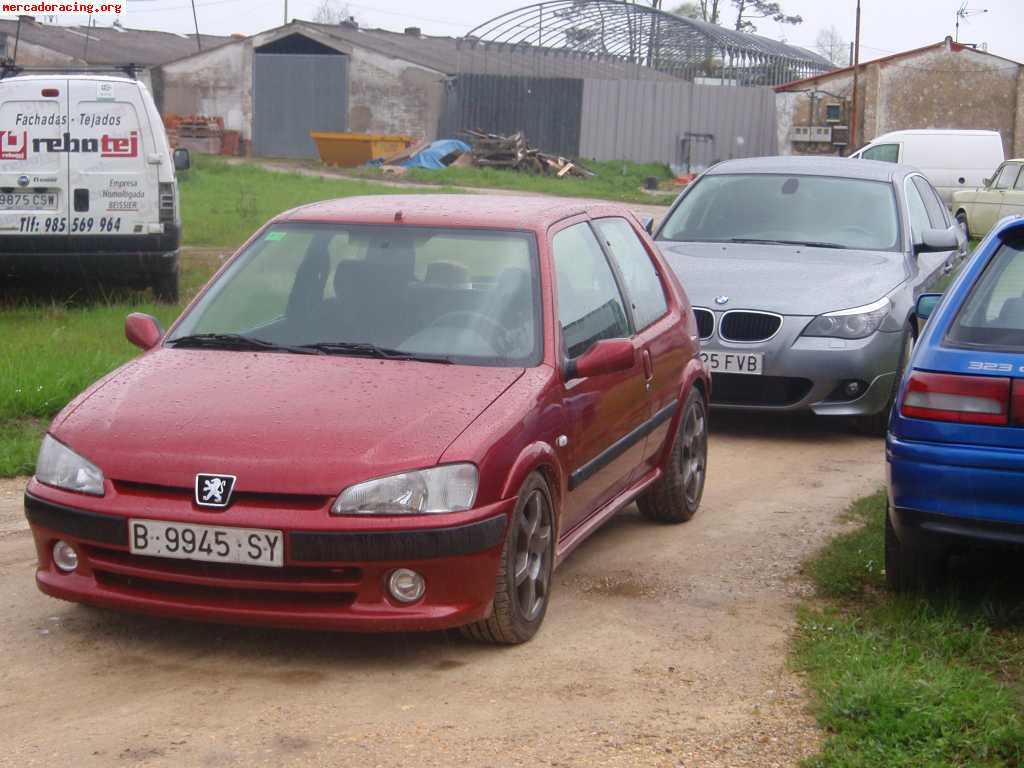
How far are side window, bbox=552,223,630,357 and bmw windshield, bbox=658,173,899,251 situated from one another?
153 inches

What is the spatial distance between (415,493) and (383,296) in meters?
1.25

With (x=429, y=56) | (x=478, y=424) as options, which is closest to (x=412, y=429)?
(x=478, y=424)

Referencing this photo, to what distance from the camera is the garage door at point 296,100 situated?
4731cm

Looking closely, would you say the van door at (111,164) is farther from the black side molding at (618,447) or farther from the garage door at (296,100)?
the garage door at (296,100)

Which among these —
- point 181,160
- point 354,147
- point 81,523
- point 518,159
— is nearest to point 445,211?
point 81,523

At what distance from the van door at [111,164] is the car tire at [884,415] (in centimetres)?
633

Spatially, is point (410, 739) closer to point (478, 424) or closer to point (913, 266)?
point (478, 424)

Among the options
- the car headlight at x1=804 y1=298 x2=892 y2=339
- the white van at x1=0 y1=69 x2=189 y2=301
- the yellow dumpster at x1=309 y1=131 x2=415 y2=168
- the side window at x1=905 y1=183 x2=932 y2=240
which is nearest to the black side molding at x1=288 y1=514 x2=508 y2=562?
the car headlight at x1=804 y1=298 x2=892 y2=339

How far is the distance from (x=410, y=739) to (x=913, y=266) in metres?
6.19

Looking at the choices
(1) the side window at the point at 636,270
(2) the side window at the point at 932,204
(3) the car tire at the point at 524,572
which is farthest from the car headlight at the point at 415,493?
(2) the side window at the point at 932,204

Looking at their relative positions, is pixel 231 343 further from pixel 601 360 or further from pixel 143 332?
pixel 601 360

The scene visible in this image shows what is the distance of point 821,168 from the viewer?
401 inches

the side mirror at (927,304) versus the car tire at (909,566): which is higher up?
the side mirror at (927,304)

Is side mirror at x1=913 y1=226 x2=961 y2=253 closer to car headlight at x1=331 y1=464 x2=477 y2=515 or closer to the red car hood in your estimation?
the red car hood
